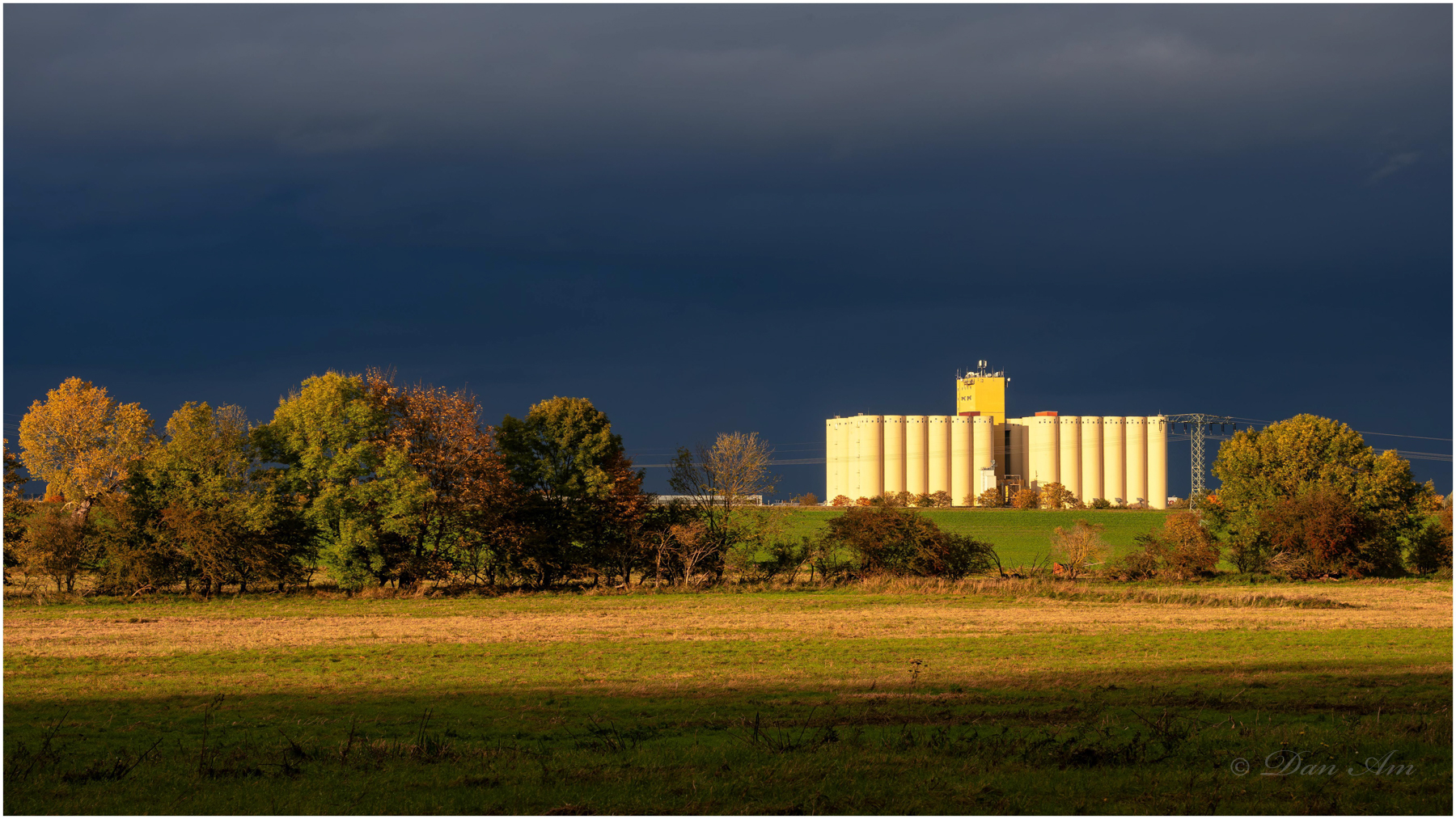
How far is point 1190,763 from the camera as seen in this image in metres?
13.5

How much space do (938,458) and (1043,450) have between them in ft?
47.6

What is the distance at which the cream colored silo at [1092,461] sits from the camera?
14238 centimetres

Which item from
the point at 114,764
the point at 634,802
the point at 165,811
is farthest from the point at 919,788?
the point at 114,764

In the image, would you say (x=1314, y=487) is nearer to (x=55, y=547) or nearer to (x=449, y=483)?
(x=449, y=483)

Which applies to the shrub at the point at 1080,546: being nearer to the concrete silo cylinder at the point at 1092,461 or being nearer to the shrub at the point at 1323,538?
the shrub at the point at 1323,538

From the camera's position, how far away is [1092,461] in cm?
14288

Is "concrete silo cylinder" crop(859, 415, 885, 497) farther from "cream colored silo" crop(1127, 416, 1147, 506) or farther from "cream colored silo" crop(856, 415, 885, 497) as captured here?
"cream colored silo" crop(1127, 416, 1147, 506)

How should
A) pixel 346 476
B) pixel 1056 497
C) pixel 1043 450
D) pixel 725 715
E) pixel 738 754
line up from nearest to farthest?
pixel 738 754, pixel 725 715, pixel 346 476, pixel 1056 497, pixel 1043 450

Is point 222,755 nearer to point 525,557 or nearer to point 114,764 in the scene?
point 114,764

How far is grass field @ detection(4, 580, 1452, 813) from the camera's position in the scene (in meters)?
12.3

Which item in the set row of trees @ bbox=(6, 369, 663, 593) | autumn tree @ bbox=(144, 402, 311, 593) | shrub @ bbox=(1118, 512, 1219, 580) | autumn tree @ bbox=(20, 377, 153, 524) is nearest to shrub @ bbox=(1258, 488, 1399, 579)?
shrub @ bbox=(1118, 512, 1219, 580)

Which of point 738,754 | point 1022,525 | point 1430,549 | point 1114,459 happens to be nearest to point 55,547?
point 738,754

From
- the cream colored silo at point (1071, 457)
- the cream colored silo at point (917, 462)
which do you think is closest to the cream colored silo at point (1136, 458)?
the cream colored silo at point (1071, 457)

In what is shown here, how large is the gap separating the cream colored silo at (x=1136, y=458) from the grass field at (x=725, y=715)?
366ft
